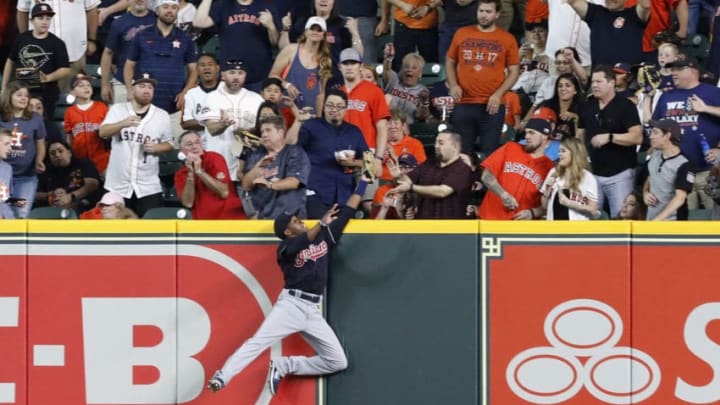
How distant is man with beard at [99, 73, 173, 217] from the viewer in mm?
16828

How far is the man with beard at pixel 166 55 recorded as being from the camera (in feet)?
59.9

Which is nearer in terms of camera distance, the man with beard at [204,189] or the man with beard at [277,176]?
the man with beard at [277,176]

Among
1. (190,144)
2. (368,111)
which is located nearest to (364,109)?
(368,111)

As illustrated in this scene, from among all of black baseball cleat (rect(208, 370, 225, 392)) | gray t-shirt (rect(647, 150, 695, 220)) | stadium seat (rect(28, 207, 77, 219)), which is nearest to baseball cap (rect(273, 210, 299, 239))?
black baseball cleat (rect(208, 370, 225, 392))

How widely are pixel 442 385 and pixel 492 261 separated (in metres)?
1.06

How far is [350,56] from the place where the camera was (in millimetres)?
16953

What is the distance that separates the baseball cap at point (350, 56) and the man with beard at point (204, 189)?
194cm

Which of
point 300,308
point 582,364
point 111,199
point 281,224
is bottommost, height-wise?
point 582,364

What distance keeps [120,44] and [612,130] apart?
577cm

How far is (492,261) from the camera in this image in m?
13.7

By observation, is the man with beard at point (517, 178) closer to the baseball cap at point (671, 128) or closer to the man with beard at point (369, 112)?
the baseball cap at point (671, 128)

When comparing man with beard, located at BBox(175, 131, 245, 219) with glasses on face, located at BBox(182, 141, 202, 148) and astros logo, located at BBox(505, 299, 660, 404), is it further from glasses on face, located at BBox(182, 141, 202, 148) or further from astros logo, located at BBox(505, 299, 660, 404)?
astros logo, located at BBox(505, 299, 660, 404)

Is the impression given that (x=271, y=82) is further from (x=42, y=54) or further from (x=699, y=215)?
(x=699, y=215)

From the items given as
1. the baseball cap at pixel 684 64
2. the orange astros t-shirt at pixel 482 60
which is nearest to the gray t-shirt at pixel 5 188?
the orange astros t-shirt at pixel 482 60
